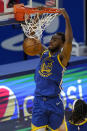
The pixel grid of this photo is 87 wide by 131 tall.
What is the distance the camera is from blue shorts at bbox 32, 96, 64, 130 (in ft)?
16.4

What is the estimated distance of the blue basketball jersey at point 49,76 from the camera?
195 inches

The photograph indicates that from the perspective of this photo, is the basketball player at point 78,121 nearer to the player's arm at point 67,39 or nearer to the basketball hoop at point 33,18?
the player's arm at point 67,39

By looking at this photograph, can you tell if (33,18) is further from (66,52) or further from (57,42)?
(66,52)

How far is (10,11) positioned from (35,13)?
74 centimetres

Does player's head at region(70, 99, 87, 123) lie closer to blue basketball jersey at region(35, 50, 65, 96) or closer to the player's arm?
blue basketball jersey at region(35, 50, 65, 96)

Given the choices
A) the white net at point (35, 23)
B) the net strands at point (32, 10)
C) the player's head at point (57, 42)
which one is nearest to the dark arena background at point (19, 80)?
the net strands at point (32, 10)

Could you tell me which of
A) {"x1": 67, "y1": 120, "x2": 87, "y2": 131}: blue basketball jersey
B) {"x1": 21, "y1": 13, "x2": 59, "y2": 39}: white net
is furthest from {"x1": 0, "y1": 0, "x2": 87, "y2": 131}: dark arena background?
{"x1": 67, "y1": 120, "x2": 87, "y2": 131}: blue basketball jersey

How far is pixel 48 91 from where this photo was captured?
16.3 feet

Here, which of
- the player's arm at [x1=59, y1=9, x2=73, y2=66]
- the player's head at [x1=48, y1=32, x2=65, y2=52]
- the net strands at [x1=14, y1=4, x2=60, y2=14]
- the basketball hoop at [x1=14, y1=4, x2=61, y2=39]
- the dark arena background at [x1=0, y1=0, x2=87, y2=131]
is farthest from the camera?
the dark arena background at [x1=0, y1=0, x2=87, y2=131]

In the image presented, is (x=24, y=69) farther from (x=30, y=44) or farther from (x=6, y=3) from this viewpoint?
(x=30, y=44)

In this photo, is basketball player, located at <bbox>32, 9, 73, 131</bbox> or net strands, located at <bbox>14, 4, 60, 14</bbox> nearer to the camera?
basketball player, located at <bbox>32, 9, 73, 131</bbox>

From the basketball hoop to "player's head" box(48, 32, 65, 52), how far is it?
0.64m

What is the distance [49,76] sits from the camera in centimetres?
496

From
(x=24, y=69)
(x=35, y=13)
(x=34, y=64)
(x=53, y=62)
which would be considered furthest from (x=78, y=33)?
(x=53, y=62)
